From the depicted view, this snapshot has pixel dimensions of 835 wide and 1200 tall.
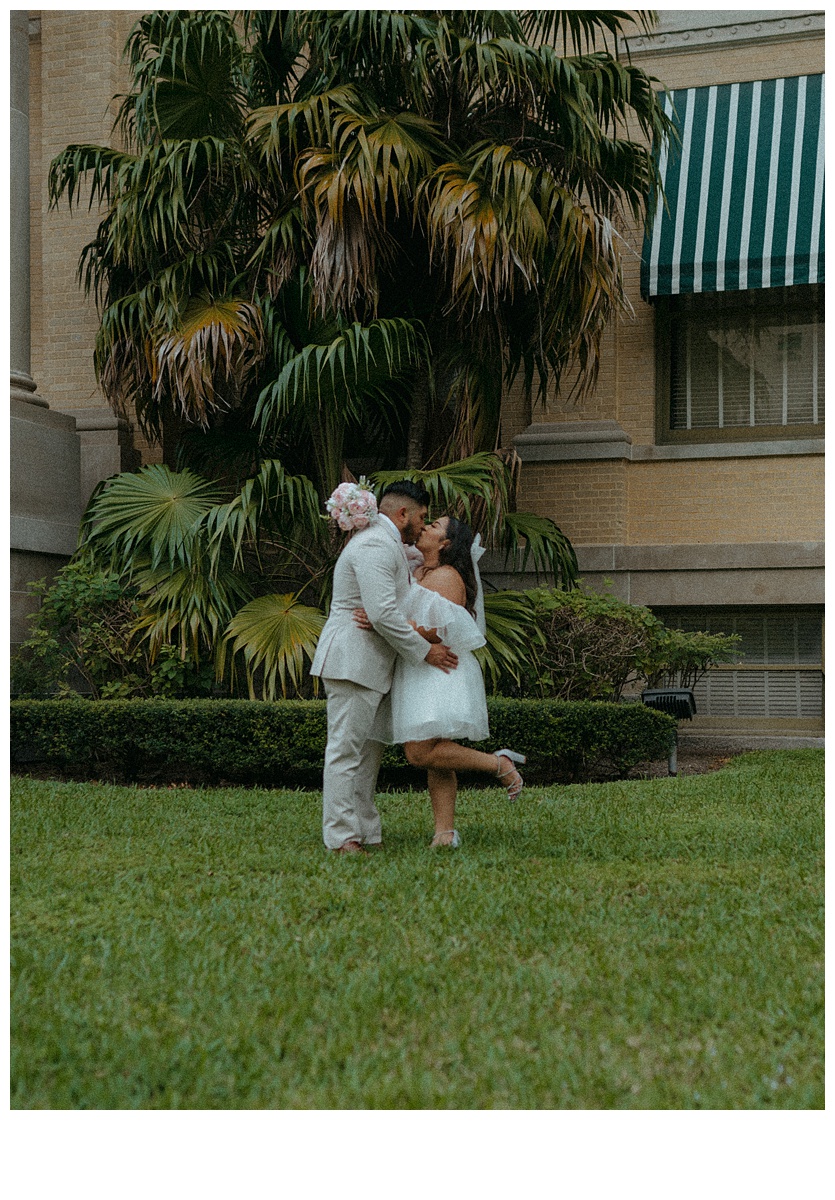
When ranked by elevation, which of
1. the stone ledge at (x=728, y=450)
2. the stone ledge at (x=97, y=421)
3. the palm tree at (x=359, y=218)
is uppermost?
the palm tree at (x=359, y=218)

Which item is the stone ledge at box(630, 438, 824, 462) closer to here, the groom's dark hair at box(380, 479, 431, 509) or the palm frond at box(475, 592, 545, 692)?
the palm frond at box(475, 592, 545, 692)

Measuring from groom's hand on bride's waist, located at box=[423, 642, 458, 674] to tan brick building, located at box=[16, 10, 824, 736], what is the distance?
712 centimetres

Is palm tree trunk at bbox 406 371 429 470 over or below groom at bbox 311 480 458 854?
over

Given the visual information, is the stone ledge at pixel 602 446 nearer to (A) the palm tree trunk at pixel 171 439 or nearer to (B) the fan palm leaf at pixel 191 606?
(A) the palm tree trunk at pixel 171 439

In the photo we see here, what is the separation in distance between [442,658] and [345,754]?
723 mm

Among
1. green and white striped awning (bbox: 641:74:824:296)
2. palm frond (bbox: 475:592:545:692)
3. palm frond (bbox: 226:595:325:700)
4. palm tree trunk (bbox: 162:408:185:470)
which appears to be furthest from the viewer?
palm tree trunk (bbox: 162:408:185:470)

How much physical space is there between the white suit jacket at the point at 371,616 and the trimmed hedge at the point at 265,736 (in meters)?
3.31

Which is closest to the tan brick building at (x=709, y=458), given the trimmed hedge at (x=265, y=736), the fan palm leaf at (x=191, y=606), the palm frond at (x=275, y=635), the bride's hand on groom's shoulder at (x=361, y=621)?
the trimmed hedge at (x=265, y=736)

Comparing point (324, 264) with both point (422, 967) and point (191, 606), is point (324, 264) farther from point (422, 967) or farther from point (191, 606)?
point (422, 967)

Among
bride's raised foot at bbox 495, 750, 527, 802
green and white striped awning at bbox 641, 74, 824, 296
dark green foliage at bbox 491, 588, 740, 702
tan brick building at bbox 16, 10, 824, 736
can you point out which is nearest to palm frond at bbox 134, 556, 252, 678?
dark green foliage at bbox 491, 588, 740, 702

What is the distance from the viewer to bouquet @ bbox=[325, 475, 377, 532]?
20.4 ft

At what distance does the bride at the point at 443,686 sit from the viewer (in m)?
6.25

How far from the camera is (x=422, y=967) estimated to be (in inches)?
167

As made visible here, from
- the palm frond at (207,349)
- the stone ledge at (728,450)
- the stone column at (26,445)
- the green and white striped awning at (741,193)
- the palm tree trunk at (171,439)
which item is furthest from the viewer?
the palm tree trunk at (171,439)
